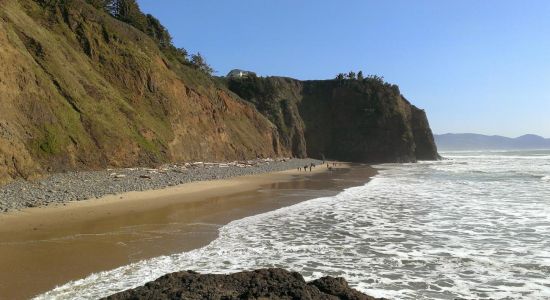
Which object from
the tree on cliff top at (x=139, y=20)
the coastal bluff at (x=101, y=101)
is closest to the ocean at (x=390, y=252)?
the coastal bluff at (x=101, y=101)

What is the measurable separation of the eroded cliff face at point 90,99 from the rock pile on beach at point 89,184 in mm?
1069

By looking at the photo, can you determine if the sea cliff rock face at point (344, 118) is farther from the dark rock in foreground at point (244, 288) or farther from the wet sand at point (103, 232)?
the dark rock in foreground at point (244, 288)

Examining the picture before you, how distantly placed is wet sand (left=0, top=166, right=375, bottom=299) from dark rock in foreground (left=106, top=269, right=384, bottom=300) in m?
2.91

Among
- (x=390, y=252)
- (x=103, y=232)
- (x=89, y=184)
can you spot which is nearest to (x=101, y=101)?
(x=89, y=184)

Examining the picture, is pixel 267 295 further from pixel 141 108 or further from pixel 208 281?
pixel 141 108

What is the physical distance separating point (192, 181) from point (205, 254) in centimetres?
1602

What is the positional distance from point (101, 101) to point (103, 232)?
61.4 ft

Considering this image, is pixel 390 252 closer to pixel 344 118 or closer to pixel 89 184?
pixel 89 184

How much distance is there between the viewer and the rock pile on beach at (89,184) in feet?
46.8

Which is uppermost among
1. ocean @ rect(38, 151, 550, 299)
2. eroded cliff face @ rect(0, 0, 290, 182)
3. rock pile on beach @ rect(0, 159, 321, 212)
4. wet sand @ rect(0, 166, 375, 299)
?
eroded cliff face @ rect(0, 0, 290, 182)

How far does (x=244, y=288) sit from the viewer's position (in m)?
4.72

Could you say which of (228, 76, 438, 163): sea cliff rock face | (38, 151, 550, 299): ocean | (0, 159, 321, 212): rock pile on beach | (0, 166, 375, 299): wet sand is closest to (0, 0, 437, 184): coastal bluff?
(0, 159, 321, 212): rock pile on beach

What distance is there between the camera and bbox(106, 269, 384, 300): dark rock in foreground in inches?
175

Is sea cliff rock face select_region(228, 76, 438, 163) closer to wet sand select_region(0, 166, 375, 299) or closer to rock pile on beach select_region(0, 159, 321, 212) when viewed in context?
rock pile on beach select_region(0, 159, 321, 212)
